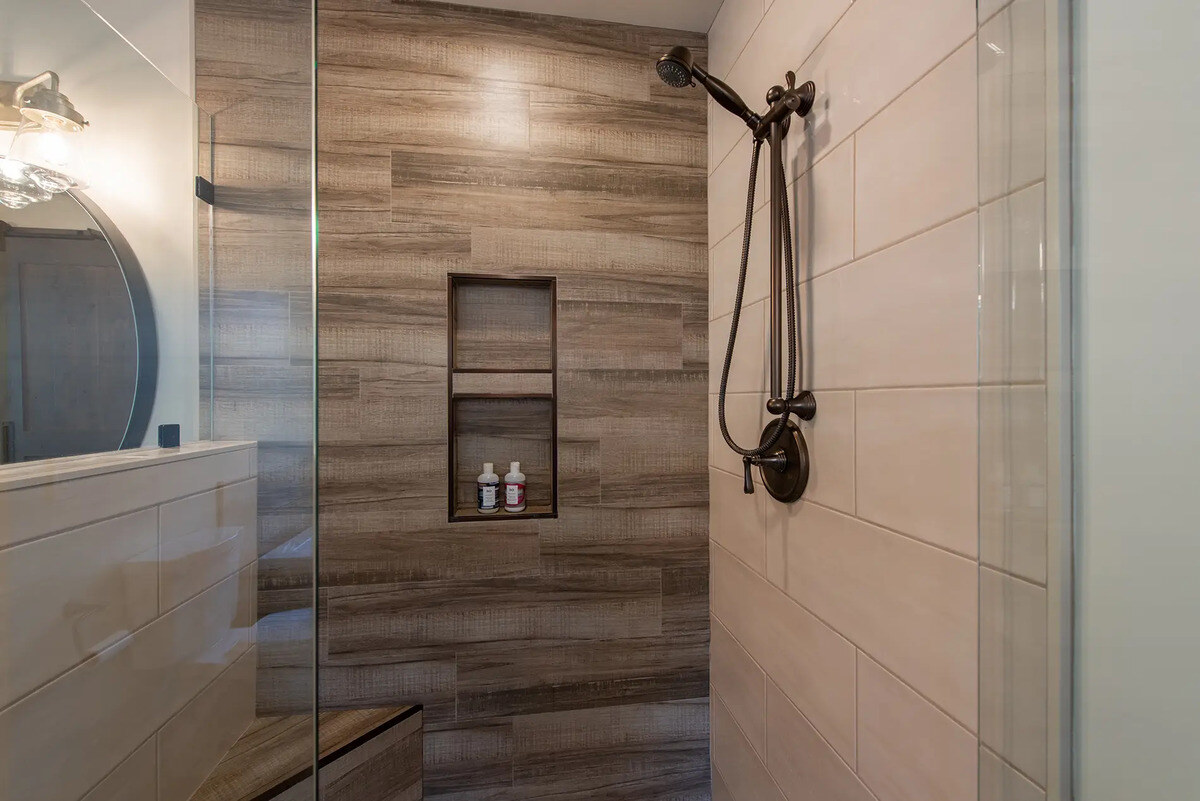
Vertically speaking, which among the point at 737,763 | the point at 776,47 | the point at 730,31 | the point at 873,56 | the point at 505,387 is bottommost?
the point at 737,763

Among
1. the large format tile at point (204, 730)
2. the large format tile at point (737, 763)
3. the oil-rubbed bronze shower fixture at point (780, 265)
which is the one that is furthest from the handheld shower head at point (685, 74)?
the large format tile at point (737, 763)

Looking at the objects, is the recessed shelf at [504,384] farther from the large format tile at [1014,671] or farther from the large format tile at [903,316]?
the large format tile at [1014,671]

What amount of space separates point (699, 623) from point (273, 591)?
106 cm

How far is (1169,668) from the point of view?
0.32 meters

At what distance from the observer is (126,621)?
1.67 ft

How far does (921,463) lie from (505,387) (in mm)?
A: 929

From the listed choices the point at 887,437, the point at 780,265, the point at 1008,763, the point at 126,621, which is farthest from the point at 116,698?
the point at 780,265

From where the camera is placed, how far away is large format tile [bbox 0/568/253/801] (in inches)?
17.7

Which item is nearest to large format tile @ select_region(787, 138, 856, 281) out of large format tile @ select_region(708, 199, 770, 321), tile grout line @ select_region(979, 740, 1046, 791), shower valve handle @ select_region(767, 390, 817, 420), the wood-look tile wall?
large format tile @ select_region(708, 199, 770, 321)

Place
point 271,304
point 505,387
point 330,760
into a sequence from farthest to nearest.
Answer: point 505,387
point 330,760
point 271,304

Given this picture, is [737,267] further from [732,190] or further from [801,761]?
[801,761]

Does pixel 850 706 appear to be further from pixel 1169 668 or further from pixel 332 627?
pixel 332 627

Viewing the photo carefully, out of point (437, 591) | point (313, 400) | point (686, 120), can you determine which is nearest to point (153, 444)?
point (313, 400)

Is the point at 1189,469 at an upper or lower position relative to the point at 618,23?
lower
